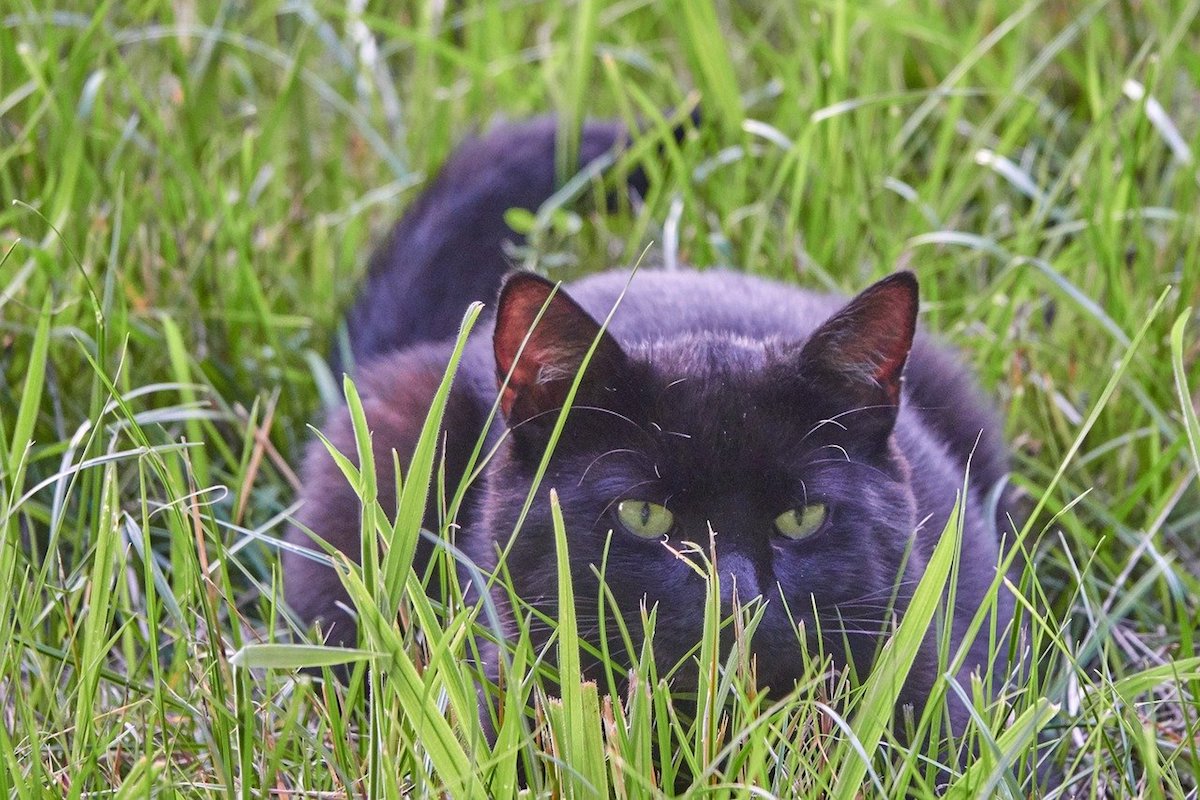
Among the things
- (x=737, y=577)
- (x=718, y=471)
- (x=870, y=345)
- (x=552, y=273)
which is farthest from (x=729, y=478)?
(x=552, y=273)

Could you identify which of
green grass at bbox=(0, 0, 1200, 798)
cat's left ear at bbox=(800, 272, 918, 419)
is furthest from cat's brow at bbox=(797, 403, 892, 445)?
green grass at bbox=(0, 0, 1200, 798)

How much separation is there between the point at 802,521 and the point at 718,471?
0.13 metres

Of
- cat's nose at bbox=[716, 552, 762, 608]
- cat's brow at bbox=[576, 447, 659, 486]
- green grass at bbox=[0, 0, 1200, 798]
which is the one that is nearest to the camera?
green grass at bbox=[0, 0, 1200, 798]

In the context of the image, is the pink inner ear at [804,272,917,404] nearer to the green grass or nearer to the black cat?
the black cat

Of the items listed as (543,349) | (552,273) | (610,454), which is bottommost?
(552,273)

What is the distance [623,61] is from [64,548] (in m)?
1.70

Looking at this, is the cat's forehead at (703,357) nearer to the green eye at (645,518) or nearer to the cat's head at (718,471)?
the cat's head at (718,471)

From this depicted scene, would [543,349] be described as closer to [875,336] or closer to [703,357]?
[703,357]

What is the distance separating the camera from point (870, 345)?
1607 mm

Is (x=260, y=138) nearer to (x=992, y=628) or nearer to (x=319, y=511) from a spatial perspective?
(x=319, y=511)

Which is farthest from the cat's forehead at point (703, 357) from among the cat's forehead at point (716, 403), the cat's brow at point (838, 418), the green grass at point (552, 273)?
the green grass at point (552, 273)

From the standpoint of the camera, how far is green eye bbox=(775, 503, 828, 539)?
5.18 ft

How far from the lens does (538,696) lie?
4.56ft

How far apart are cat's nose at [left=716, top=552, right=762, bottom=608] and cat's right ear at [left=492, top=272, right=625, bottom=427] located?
26 cm
